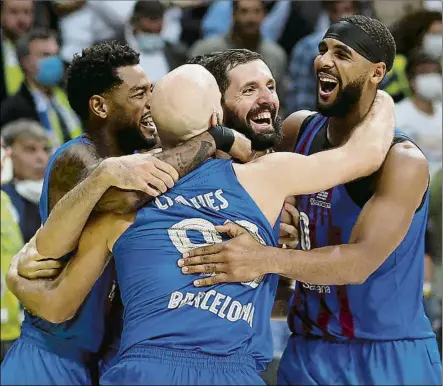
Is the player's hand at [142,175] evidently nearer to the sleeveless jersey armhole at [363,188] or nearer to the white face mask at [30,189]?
the sleeveless jersey armhole at [363,188]

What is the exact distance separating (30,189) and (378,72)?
3605 millimetres

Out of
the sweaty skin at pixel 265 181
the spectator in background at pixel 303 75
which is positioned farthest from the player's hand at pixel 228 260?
the spectator in background at pixel 303 75

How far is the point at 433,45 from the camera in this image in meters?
7.17

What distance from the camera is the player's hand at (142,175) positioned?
325 cm

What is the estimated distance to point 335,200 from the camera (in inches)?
153

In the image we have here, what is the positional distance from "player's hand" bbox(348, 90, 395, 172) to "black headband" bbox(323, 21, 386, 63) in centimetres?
23

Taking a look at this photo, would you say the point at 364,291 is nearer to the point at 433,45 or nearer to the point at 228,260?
the point at 228,260

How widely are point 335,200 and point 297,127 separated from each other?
55cm

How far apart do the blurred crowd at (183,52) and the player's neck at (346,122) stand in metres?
2.55

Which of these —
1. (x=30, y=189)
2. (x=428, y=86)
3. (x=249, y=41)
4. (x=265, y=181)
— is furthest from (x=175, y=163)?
(x=428, y=86)

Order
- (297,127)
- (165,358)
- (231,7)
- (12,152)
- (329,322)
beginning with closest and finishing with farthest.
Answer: (165,358)
(329,322)
(297,127)
(12,152)
(231,7)

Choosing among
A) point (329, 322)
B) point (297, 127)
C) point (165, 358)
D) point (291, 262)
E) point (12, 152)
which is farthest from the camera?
point (12, 152)

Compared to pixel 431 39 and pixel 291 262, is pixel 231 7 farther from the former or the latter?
→ pixel 291 262

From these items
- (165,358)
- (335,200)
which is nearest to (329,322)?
(335,200)
